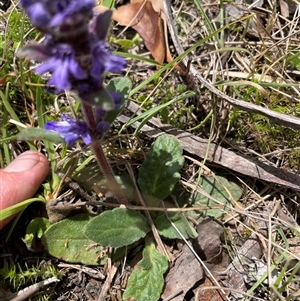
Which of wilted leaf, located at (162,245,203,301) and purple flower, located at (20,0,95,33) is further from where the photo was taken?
wilted leaf, located at (162,245,203,301)

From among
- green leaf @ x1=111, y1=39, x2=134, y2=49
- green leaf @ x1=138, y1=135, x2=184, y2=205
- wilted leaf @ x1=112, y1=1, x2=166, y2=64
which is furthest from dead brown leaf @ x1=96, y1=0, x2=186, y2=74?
green leaf @ x1=138, y1=135, x2=184, y2=205

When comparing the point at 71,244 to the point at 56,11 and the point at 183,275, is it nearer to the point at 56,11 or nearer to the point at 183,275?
the point at 183,275

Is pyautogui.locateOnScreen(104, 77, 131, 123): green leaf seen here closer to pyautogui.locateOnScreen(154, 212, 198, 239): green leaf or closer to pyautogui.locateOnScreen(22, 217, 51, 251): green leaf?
pyautogui.locateOnScreen(154, 212, 198, 239): green leaf

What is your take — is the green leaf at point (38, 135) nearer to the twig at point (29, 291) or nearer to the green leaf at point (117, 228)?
the green leaf at point (117, 228)

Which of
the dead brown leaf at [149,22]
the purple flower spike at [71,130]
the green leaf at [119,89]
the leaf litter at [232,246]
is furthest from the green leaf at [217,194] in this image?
the purple flower spike at [71,130]

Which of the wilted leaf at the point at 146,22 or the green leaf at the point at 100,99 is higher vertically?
the green leaf at the point at 100,99
